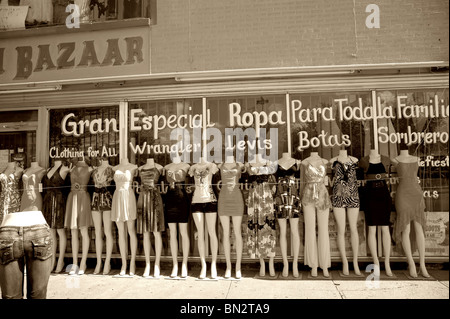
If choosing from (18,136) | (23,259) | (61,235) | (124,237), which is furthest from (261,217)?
(18,136)

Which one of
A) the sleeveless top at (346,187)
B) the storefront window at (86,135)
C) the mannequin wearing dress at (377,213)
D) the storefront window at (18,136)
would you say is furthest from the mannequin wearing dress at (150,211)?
the mannequin wearing dress at (377,213)

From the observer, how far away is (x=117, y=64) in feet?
22.0

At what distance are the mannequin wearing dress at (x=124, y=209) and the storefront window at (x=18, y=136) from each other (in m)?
2.15

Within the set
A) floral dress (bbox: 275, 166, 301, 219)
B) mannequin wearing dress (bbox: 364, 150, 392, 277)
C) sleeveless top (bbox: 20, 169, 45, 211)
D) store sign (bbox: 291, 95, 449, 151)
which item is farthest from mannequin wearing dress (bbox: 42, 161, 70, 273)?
mannequin wearing dress (bbox: 364, 150, 392, 277)

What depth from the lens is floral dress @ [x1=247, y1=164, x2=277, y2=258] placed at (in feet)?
17.7

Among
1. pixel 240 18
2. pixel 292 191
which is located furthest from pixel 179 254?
pixel 240 18

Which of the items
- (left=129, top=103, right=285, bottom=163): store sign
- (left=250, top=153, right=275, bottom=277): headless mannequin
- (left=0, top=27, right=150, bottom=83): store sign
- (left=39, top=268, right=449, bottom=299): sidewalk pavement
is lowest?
(left=39, top=268, right=449, bottom=299): sidewalk pavement

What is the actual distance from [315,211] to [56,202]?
4.16 metres

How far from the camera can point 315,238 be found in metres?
5.46

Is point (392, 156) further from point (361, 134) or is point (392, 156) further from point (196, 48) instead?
point (196, 48)

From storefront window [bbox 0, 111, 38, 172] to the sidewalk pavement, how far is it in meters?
2.48

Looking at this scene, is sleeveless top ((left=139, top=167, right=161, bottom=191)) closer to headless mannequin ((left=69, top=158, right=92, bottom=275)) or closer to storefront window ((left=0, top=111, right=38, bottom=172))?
headless mannequin ((left=69, top=158, right=92, bottom=275))

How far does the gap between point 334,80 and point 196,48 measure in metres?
2.52

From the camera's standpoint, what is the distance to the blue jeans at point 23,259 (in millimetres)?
3125
